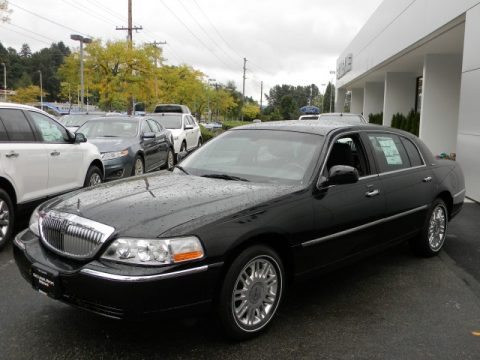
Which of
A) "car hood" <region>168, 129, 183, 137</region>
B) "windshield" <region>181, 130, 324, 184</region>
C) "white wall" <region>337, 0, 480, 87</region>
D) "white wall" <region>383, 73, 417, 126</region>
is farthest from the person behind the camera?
"white wall" <region>383, 73, 417, 126</region>

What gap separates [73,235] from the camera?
323 cm

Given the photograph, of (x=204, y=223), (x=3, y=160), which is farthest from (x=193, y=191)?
(x=3, y=160)

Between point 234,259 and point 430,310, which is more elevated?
point 234,259

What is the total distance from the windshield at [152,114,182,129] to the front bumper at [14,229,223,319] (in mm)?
13781

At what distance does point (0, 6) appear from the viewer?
21625mm

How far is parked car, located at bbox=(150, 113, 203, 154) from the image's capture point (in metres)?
16.0

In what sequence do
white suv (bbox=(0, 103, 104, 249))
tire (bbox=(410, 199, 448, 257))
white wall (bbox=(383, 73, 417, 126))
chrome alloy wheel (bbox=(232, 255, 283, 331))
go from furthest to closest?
1. white wall (bbox=(383, 73, 417, 126))
2. white suv (bbox=(0, 103, 104, 249))
3. tire (bbox=(410, 199, 448, 257))
4. chrome alloy wheel (bbox=(232, 255, 283, 331))

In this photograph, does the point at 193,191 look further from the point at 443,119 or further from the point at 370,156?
the point at 443,119

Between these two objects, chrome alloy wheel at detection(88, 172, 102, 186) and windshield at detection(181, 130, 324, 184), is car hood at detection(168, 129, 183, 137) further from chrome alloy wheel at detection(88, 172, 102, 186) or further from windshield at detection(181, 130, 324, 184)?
windshield at detection(181, 130, 324, 184)

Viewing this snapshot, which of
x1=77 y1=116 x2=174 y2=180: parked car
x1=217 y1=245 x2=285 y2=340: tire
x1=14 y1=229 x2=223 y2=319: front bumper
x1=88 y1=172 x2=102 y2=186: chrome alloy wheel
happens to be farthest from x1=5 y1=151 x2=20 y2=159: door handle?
x1=217 y1=245 x2=285 y2=340: tire

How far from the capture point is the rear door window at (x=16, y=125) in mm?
5898

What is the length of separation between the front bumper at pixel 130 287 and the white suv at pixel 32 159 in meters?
2.91

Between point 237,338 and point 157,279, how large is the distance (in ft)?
2.71

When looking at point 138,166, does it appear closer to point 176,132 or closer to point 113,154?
point 113,154
